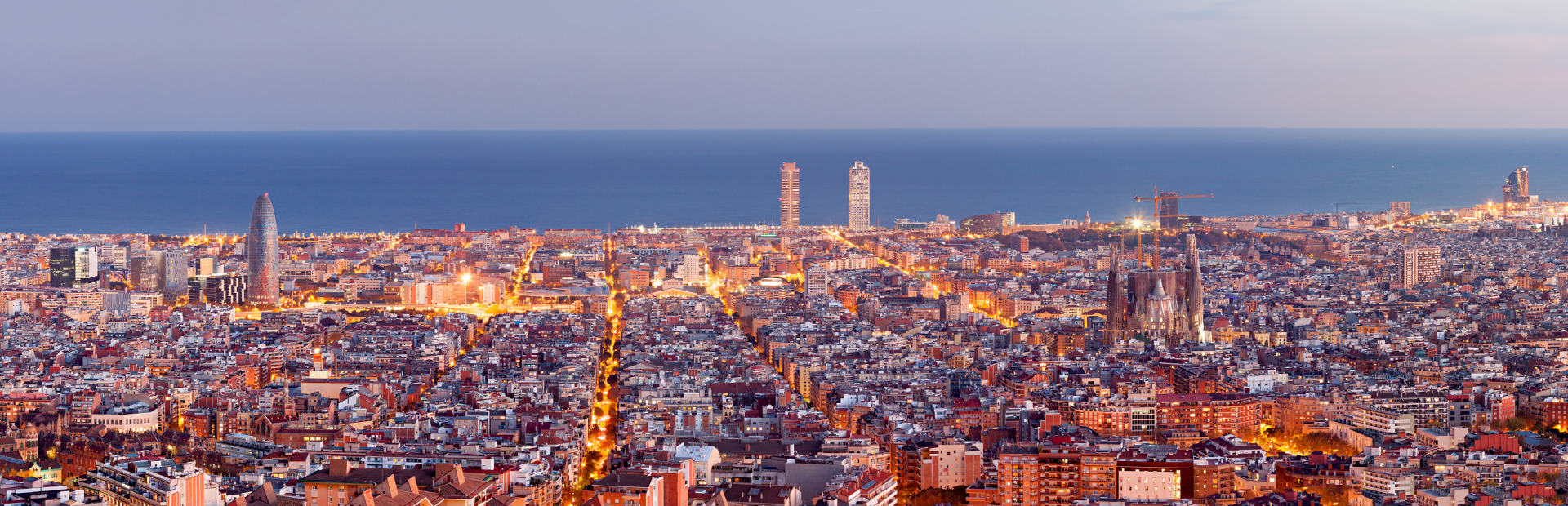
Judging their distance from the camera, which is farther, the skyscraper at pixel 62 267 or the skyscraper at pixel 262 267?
the skyscraper at pixel 62 267

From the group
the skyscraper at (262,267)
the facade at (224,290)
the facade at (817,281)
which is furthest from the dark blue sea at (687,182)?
the facade at (817,281)

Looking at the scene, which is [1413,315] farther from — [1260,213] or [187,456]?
[1260,213]

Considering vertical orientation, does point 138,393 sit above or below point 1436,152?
below

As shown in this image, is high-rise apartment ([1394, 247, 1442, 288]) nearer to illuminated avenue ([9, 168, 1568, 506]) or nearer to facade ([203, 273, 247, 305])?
illuminated avenue ([9, 168, 1568, 506])

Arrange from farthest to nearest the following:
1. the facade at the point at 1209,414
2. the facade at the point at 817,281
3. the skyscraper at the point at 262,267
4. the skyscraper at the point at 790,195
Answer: the skyscraper at the point at 790,195, the facade at the point at 817,281, the skyscraper at the point at 262,267, the facade at the point at 1209,414

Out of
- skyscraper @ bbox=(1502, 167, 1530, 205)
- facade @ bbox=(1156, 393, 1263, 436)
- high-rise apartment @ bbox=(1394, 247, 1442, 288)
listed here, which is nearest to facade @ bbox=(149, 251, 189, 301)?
facade @ bbox=(1156, 393, 1263, 436)

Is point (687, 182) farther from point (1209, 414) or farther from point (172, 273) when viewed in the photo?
point (1209, 414)

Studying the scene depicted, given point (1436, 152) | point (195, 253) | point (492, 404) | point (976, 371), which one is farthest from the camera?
point (1436, 152)

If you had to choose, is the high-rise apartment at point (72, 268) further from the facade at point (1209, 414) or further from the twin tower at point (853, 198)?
the facade at point (1209, 414)

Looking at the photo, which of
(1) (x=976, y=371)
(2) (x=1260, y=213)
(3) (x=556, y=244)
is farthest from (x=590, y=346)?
(2) (x=1260, y=213)
